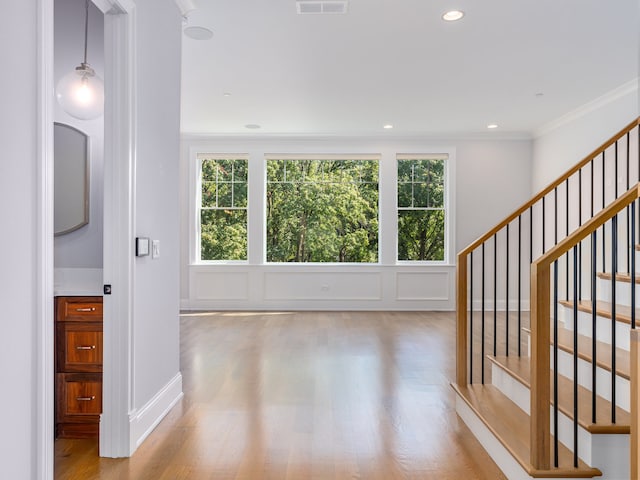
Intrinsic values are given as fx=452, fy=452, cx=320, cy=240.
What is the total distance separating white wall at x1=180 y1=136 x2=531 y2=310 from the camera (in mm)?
7277

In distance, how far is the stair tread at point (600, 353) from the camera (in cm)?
222

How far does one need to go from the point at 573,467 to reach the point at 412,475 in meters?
0.71

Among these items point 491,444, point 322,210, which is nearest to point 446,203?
point 322,210

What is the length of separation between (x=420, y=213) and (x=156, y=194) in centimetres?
532

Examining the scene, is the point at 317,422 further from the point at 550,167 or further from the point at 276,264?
the point at 550,167

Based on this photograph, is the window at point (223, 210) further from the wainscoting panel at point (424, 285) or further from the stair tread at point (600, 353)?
the stair tread at point (600, 353)

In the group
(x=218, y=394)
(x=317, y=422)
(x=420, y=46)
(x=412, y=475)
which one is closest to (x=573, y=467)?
(x=412, y=475)

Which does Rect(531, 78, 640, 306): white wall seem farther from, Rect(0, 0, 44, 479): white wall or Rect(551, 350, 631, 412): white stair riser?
Rect(0, 0, 44, 479): white wall

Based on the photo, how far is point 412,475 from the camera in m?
2.21

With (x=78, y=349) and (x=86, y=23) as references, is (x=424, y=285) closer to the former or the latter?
(x=78, y=349)

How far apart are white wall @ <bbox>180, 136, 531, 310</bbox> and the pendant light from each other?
4552mm

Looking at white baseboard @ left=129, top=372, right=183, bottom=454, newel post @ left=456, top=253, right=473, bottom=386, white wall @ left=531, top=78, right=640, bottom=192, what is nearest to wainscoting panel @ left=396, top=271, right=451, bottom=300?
white wall @ left=531, top=78, right=640, bottom=192

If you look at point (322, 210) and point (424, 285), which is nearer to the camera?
point (424, 285)

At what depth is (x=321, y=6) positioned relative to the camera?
3.24 m
